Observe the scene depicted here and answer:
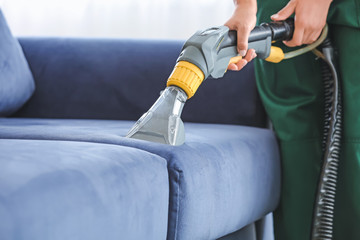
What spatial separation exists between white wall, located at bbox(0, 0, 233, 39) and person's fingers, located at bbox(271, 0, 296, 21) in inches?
39.2

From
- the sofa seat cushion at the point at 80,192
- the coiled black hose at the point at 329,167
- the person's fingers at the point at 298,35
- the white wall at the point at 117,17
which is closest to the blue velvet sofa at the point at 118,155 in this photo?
the sofa seat cushion at the point at 80,192

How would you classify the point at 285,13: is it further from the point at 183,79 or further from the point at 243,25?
the point at 183,79

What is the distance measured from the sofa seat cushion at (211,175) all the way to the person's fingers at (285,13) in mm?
264

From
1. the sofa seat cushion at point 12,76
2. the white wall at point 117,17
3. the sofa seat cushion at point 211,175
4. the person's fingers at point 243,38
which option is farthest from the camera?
the white wall at point 117,17

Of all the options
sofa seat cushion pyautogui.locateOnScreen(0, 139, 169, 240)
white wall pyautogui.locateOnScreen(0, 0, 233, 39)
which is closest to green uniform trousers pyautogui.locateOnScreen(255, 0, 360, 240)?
sofa seat cushion pyautogui.locateOnScreen(0, 139, 169, 240)

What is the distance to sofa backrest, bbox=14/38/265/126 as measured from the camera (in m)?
1.62

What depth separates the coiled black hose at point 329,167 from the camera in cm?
124

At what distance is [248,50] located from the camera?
3.72 ft

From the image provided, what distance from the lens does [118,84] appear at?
168 cm

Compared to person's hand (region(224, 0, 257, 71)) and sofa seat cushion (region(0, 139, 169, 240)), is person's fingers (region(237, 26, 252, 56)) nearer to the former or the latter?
person's hand (region(224, 0, 257, 71))

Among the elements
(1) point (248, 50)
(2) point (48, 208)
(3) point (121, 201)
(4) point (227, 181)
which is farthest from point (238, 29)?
(2) point (48, 208)

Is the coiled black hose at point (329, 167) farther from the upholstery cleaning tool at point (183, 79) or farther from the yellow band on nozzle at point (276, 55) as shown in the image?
the upholstery cleaning tool at point (183, 79)

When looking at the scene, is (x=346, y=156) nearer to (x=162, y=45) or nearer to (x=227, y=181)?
(x=227, y=181)

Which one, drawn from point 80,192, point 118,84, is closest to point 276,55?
point 118,84
